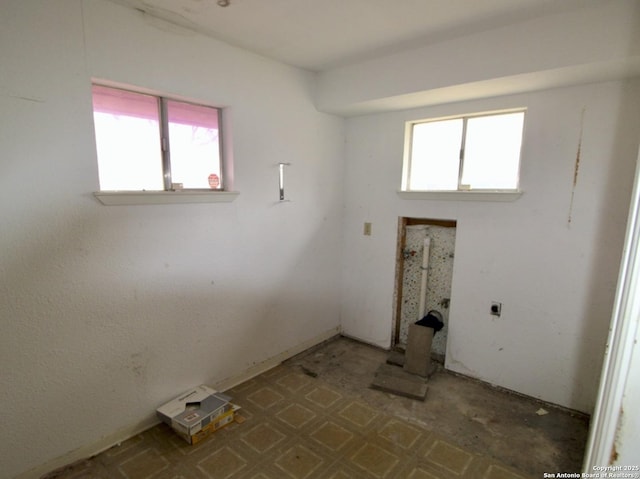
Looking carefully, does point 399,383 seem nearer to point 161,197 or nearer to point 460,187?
point 460,187

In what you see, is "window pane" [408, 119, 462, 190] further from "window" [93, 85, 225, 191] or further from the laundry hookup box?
the laundry hookup box

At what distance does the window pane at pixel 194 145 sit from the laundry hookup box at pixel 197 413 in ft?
4.74

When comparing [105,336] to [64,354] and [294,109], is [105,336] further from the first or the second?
[294,109]

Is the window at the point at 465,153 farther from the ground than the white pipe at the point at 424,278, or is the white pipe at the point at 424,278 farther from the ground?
the window at the point at 465,153

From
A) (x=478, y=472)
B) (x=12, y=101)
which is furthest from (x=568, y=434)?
(x=12, y=101)

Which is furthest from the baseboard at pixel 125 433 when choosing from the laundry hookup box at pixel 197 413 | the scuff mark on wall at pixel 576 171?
the scuff mark on wall at pixel 576 171

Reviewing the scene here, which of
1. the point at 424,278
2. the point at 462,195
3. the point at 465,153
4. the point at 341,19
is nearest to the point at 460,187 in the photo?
the point at 462,195

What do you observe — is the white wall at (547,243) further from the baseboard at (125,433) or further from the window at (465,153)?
the baseboard at (125,433)

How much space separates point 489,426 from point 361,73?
2735mm

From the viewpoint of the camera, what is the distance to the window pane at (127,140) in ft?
6.12

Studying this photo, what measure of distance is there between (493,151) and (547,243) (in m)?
0.80

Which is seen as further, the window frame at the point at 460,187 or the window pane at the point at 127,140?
the window frame at the point at 460,187

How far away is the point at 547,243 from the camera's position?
231 cm

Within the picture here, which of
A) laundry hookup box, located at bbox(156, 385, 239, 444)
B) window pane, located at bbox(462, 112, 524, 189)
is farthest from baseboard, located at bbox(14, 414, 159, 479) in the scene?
window pane, located at bbox(462, 112, 524, 189)
